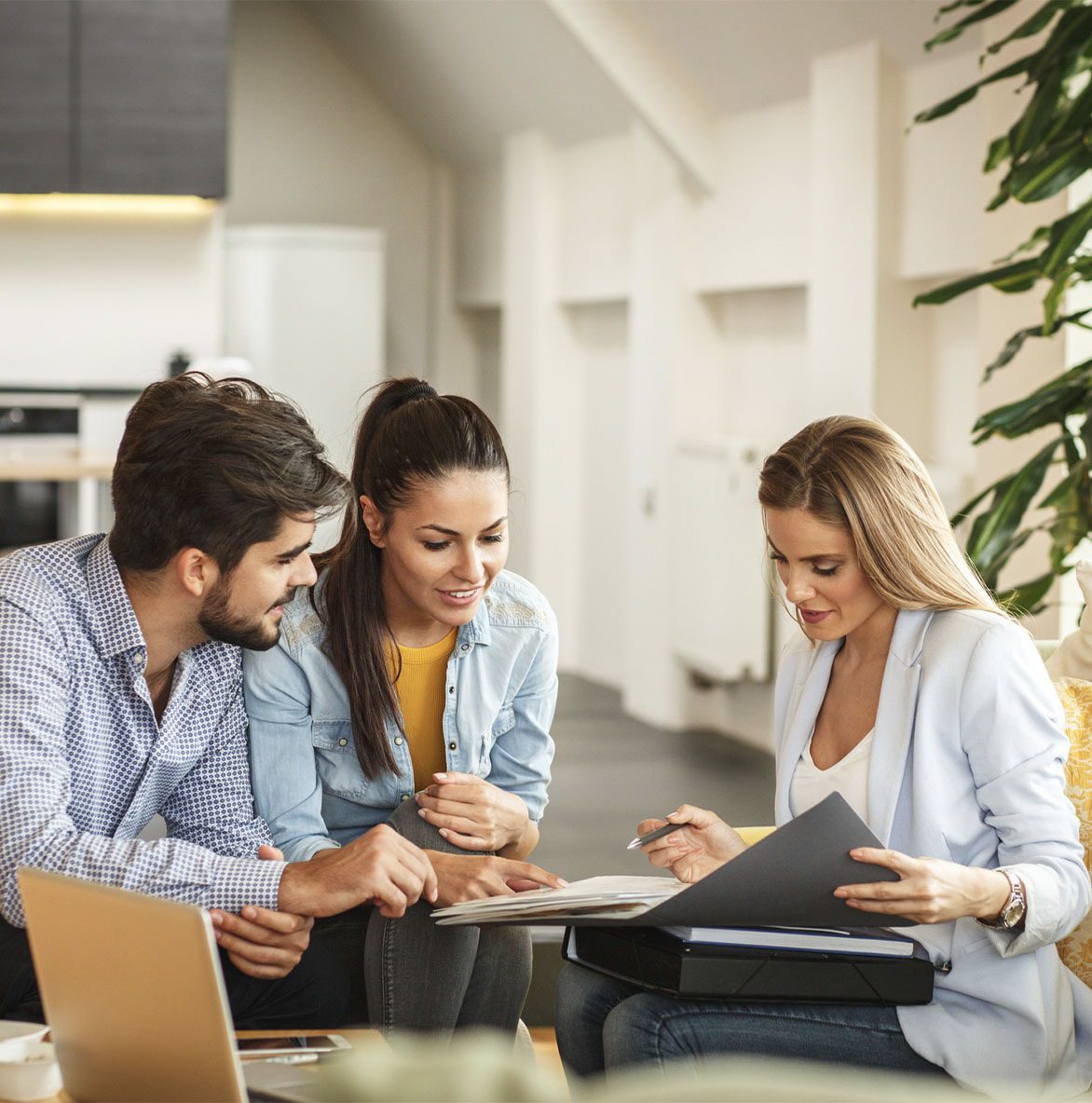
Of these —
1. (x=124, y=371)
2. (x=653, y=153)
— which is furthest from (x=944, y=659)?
(x=124, y=371)

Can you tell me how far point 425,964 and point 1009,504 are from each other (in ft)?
4.42

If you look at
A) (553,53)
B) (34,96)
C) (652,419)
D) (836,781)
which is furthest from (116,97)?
(836,781)

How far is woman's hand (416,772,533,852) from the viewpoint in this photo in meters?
1.87

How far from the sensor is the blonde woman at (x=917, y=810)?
1586 millimetres

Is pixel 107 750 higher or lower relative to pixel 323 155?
lower

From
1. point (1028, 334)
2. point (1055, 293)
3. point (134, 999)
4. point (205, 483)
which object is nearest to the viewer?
point (134, 999)

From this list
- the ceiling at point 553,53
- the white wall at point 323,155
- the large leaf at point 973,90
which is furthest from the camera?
the white wall at point 323,155

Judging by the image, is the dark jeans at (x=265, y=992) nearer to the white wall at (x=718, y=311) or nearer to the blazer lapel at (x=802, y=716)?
the blazer lapel at (x=802, y=716)

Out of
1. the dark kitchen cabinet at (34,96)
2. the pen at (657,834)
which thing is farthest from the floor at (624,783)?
the dark kitchen cabinet at (34,96)

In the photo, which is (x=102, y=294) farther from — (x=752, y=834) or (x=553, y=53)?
(x=752, y=834)

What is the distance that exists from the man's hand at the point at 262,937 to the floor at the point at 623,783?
2285 mm

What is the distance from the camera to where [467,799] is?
1884 mm

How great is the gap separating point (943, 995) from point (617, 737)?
4.16 metres

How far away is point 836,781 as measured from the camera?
1.79 meters
